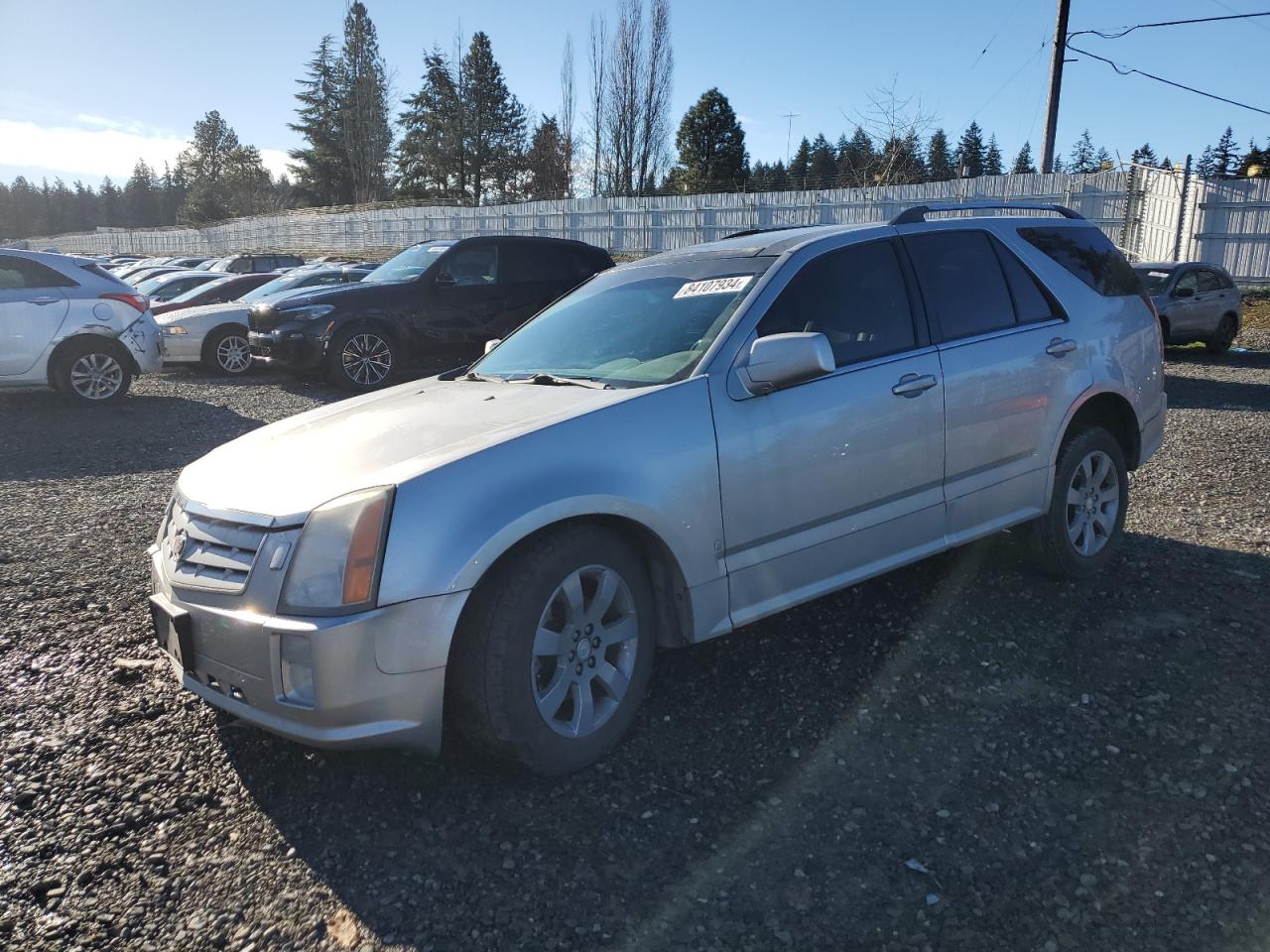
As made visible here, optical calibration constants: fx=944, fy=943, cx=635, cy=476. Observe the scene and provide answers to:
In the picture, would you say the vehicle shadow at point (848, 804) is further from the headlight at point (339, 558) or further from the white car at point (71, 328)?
the white car at point (71, 328)

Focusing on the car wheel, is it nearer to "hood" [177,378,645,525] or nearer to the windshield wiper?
the windshield wiper

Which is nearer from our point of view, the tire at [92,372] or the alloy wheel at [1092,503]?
the alloy wheel at [1092,503]

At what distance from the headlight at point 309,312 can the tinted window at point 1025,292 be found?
28.5 feet

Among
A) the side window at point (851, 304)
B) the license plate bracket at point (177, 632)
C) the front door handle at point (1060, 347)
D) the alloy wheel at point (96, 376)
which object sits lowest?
the alloy wheel at point (96, 376)

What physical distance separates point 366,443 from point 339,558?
649 millimetres

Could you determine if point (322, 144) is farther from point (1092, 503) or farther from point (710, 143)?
point (1092, 503)

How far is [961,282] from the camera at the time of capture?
436 cm

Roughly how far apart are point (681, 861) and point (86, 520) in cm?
523

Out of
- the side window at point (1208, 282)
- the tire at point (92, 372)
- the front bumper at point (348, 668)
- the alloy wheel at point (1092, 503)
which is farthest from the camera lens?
the side window at point (1208, 282)

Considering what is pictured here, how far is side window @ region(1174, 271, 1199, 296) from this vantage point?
1522 cm

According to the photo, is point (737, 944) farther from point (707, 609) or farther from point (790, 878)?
point (707, 609)

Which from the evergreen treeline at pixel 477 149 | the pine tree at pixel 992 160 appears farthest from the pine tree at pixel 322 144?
the pine tree at pixel 992 160

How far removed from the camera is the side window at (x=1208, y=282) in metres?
15.6

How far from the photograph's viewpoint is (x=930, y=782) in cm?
300
